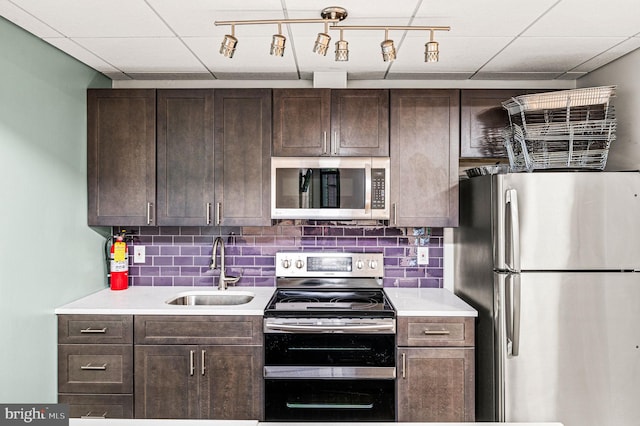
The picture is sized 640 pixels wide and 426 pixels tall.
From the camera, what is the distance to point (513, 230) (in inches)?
89.3

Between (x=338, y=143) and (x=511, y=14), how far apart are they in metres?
1.15

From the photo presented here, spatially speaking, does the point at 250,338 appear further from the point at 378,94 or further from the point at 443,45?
the point at 443,45

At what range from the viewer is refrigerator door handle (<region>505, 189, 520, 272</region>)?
2264 mm

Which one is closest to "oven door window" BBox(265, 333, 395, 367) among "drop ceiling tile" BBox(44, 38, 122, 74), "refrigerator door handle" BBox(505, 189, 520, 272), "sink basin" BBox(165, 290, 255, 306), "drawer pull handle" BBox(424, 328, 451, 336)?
"drawer pull handle" BBox(424, 328, 451, 336)

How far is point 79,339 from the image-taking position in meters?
2.47

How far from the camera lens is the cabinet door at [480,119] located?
2.78m

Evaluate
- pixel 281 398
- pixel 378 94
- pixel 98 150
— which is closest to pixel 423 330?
pixel 281 398

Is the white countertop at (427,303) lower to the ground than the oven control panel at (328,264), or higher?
lower

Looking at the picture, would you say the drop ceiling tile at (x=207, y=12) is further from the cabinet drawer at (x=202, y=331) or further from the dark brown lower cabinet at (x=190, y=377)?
the dark brown lower cabinet at (x=190, y=377)

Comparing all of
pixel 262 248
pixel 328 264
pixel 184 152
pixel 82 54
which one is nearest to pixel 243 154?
pixel 184 152

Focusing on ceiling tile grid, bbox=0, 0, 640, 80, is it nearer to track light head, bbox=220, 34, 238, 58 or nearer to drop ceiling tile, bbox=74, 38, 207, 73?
drop ceiling tile, bbox=74, 38, 207, 73

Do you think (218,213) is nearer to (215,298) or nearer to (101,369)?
(215,298)

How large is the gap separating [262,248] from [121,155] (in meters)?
1.05

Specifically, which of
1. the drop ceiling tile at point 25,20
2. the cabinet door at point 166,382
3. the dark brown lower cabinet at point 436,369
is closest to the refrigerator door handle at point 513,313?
the dark brown lower cabinet at point 436,369
